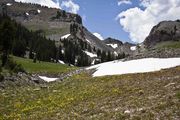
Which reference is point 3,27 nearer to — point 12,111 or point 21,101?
point 21,101

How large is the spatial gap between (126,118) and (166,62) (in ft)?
135

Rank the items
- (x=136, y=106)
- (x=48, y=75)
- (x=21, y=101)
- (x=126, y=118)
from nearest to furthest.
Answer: (x=126, y=118) → (x=136, y=106) → (x=21, y=101) → (x=48, y=75)

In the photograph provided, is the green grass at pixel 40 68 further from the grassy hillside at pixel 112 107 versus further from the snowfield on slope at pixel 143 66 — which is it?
the grassy hillside at pixel 112 107

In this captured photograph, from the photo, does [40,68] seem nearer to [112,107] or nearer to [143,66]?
[143,66]

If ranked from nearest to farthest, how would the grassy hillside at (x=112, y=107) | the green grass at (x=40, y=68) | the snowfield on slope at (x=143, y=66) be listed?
the grassy hillside at (x=112, y=107) → the snowfield on slope at (x=143, y=66) → the green grass at (x=40, y=68)

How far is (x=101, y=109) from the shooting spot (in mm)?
27266

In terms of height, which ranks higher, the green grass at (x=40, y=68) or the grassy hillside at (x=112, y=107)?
the green grass at (x=40, y=68)

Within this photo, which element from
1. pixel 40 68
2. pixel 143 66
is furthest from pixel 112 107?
pixel 40 68

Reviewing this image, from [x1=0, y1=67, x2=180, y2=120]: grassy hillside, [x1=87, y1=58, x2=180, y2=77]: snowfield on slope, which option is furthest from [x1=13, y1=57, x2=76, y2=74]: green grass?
[x1=0, y1=67, x2=180, y2=120]: grassy hillside

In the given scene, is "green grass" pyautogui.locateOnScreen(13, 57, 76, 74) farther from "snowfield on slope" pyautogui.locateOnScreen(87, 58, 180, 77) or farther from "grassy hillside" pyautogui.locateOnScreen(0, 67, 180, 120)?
"grassy hillside" pyautogui.locateOnScreen(0, 67, 180, 120)

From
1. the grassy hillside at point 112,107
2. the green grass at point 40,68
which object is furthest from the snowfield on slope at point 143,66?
the green grass at point 40,68

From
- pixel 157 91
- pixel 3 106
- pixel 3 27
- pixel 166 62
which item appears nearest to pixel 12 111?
pixel 3 106

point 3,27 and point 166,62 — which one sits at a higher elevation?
point 3,27

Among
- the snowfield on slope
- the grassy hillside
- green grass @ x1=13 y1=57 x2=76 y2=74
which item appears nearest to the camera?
the grassy hillside
